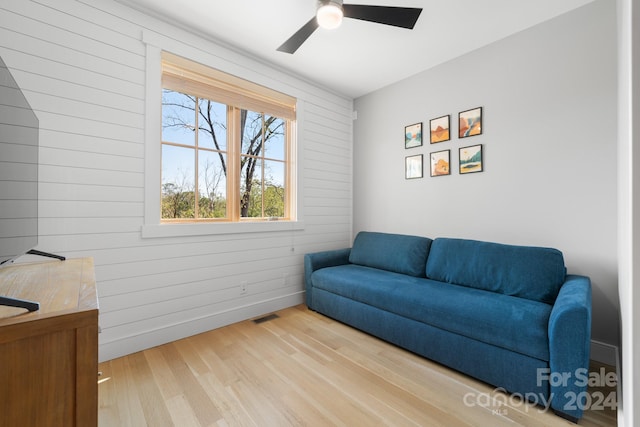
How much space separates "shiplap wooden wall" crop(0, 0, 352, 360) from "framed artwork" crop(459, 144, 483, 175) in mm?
2352

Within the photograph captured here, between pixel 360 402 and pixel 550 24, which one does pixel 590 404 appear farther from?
pixel 550 24

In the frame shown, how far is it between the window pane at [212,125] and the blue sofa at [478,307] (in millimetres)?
1598

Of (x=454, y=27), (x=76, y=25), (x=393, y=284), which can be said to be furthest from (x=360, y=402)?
(x=76, y=25)

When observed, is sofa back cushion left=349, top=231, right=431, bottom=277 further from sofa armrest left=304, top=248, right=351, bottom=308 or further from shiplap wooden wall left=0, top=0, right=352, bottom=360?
shiplap wooden wall left=0, top=0, right=352, bottom=360

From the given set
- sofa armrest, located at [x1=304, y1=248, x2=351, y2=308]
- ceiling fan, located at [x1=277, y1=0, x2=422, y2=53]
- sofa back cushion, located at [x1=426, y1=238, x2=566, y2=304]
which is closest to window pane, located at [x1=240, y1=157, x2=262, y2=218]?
sofa armrest, located at [x1=304, y1=248, x2=351, y2=308]

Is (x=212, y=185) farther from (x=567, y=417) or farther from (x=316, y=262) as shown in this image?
(x=567, y=417)

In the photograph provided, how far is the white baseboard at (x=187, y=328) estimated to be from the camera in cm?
213

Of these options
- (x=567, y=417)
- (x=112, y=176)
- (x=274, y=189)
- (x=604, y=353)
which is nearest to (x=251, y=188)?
(x=274, y=189)

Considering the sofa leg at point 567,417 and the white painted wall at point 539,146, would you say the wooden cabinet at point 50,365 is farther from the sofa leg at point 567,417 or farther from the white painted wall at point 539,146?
the white painted wall at point 539,146

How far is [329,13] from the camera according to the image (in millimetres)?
1789

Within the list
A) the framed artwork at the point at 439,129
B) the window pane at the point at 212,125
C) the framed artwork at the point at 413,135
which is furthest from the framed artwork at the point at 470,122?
the window pane at the point at 212,125

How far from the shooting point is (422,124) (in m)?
3.21

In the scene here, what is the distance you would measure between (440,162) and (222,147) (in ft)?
7.74

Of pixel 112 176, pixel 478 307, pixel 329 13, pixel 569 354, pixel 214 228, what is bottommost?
pixel 569 354
